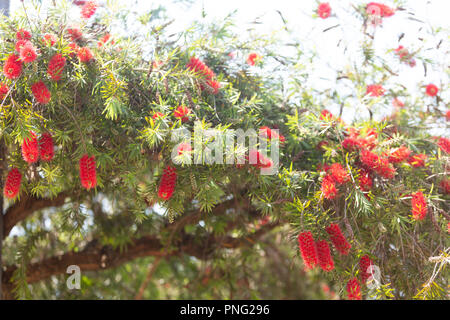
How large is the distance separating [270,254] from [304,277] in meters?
0.56

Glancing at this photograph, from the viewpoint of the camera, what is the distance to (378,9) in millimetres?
2799

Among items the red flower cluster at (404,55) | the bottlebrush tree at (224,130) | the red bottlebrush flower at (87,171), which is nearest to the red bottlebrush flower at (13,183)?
the bottlebrush tree at (224,130)

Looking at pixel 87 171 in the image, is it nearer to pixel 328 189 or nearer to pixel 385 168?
pixel 328 189

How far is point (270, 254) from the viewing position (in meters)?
4.76

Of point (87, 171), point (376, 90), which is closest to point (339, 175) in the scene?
point (376, 90)

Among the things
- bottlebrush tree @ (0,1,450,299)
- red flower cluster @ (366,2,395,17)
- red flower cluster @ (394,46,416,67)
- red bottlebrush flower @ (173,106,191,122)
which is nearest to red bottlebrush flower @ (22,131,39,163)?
bottlebrush tree @ (0,1,450,299)

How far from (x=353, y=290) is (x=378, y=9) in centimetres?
172

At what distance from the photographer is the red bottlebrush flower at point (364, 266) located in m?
2.10

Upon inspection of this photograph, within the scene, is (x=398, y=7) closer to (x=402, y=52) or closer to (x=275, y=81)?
(x=402, y=52)

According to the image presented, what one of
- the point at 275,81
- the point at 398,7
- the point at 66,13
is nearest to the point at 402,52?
the point at 398,7

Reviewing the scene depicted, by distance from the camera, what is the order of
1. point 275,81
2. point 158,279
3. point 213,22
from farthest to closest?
point 158,279 → point 275,81 → point 213,22

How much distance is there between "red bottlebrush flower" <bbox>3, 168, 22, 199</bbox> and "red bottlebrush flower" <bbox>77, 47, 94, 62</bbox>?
2.13ft

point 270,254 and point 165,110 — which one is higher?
point 165,110

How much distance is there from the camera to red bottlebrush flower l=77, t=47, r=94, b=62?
6.64ft
